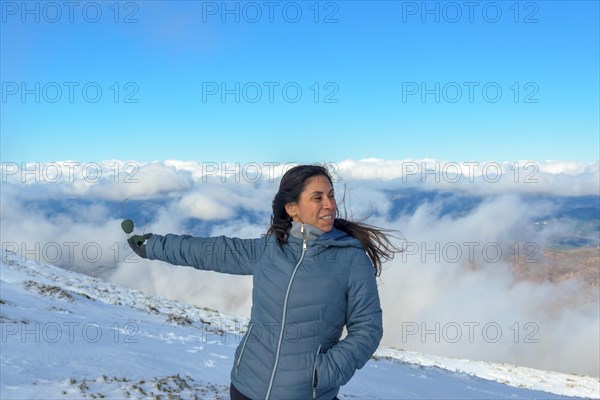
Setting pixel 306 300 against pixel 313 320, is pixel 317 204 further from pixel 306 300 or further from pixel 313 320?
pixel 313 320

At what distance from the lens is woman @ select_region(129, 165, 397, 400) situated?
2.86 metres

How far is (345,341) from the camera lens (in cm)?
286

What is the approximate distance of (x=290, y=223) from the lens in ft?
10.5

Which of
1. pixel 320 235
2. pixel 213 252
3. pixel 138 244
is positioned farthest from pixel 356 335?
pixel 138 244

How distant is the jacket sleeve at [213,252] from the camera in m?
3.24

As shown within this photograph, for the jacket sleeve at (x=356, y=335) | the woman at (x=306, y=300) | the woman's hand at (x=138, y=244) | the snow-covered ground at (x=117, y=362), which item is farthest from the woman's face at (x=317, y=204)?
the snow-covered ground at (x=117, y=362)

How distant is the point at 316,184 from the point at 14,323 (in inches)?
428

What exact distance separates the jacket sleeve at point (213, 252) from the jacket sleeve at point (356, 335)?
29.2 inches

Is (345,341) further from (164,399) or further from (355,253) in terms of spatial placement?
(164,399)

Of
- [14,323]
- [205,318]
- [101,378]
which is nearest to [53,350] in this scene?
[101,378]

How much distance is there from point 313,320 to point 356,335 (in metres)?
0.29

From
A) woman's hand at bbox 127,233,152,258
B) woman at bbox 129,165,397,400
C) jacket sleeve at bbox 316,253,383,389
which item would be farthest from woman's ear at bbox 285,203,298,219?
woman's hand at bbox 127,233,152,258

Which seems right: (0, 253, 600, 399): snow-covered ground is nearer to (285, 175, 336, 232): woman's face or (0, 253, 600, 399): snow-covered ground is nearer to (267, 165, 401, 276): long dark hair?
(267, 165, 401, 276): long dark hair

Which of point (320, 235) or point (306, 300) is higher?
point (320, 235)
